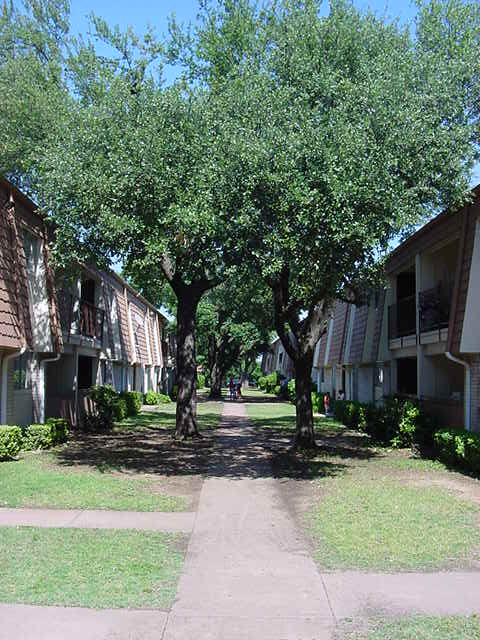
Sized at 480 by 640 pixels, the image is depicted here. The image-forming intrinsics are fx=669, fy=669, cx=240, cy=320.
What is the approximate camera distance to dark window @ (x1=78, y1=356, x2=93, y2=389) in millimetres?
26344

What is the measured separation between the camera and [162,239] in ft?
36.6

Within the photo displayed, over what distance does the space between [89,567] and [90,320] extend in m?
17.4

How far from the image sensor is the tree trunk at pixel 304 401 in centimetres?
1597

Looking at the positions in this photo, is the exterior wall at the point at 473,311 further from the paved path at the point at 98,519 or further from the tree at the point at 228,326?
the tree at the point at 228,326

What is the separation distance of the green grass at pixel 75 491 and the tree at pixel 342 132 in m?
4.11

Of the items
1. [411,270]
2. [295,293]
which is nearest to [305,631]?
[295,293]

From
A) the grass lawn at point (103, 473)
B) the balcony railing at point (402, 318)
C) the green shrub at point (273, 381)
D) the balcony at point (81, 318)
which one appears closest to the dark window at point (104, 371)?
the balcony at point (81, 318)

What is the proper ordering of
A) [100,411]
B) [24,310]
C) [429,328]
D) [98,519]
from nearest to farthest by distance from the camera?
1. [98,519]
2. [24,310]
3. [429,328]
4. [100,411]

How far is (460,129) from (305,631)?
9.81 m

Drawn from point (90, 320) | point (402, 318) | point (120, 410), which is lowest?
point (120, 410)

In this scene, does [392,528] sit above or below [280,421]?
above

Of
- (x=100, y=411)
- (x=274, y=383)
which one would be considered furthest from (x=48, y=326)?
(x=274, y=383)

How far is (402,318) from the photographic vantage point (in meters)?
19.7

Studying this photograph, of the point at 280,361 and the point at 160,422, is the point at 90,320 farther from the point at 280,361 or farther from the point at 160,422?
the point at 280,361
